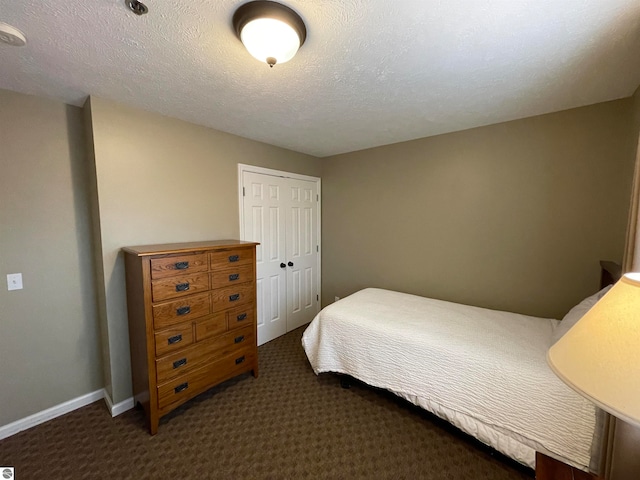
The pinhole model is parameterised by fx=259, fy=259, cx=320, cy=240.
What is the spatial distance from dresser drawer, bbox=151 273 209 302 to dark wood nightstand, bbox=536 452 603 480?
2114 millimetres

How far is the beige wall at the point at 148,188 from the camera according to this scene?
197 centimetres

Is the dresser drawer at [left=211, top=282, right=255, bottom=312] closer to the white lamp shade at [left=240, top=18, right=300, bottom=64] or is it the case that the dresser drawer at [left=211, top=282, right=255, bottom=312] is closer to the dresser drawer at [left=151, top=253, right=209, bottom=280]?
the dresser drawer at [left=151, top=253, right=209, bottom=280]

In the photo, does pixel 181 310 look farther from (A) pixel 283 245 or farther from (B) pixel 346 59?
(B) pixel 346 59

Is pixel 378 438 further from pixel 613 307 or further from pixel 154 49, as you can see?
pixel 154 49

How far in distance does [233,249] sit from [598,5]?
2479 mm

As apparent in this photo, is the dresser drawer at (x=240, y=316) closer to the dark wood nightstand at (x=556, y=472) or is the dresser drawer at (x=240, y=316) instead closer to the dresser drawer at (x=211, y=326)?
the dresser drawer at (x=211, y=326)

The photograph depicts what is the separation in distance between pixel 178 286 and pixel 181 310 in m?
0.18

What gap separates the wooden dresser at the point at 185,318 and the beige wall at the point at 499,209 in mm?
1774

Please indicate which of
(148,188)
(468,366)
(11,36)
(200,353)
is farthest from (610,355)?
(148,188)

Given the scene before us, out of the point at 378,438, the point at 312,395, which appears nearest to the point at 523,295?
the point at 378,438

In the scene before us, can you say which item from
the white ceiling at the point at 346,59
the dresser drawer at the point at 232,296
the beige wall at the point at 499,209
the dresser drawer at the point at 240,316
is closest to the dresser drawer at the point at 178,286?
the dresser drawer at the point at 232,296

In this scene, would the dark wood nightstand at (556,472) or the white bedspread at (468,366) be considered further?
the white bedspread at (468,366)

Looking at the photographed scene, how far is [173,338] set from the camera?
1.92 m

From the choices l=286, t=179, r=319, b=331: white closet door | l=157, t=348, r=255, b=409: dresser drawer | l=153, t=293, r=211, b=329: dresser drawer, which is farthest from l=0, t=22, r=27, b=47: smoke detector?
l=286, t=179, r=319, b=331: white closet door
